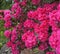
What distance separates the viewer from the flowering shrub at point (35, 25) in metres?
3.14

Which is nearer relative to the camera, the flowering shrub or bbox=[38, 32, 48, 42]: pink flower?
the flowering shrub

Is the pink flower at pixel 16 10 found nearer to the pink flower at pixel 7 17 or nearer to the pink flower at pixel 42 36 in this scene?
the pink flower at pixel 7 17

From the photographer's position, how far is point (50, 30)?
3525 mm

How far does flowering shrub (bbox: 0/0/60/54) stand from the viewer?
10.3ft

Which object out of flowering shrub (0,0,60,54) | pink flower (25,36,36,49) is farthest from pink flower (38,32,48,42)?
pink flower (25,36,36,49)

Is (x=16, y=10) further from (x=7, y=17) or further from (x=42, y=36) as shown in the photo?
(x=42, y=36)

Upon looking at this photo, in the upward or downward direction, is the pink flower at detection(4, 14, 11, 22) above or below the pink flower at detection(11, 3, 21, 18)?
below

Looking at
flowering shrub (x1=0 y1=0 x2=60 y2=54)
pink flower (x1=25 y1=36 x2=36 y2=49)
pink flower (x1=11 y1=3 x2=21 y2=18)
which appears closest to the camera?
flowering shrub (x1=0 y1=0 x2=60 y2=54)

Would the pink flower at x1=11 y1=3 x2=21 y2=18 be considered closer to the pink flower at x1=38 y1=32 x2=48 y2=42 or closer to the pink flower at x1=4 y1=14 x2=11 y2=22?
the pink flower at x1=4 y1=14 x2=11 y2=22

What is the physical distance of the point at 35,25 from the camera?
3.64 metres

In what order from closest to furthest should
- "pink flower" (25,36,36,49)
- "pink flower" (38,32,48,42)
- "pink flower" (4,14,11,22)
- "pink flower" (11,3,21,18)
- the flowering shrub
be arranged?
1. the flowering shrub
2. "pink flower" (38,32,48,42)
3. "pink flower" (25,36,36,49)
4. "pink flower" (11,3,21,18)
5. "pink flower" (4,14,11,22)

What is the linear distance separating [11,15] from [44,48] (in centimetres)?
98

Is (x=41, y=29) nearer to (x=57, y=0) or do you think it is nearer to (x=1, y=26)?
(x=57, y=0)

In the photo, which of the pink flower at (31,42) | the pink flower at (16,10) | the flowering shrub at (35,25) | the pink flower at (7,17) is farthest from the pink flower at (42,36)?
the pink flower at (7,17)
